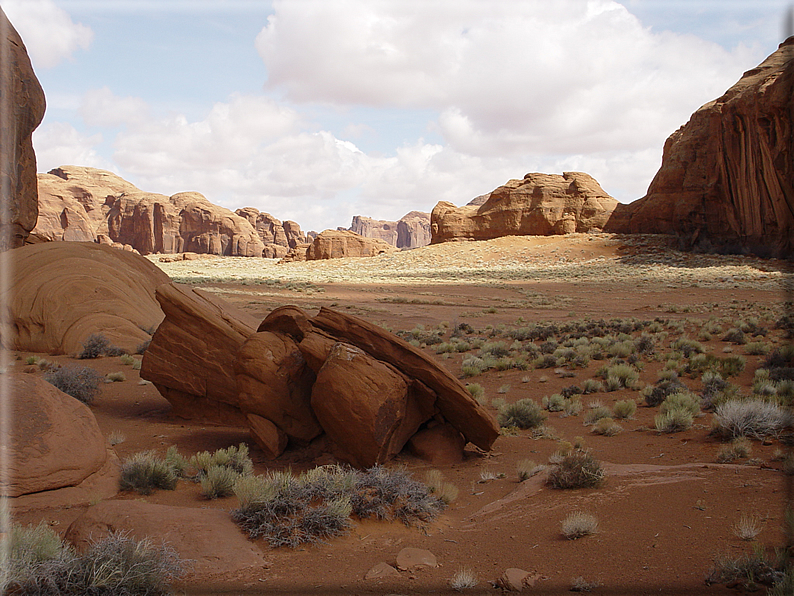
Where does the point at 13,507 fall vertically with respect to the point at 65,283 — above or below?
below

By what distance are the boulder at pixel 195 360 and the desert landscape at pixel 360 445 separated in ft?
0.14

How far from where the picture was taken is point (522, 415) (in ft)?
32.3

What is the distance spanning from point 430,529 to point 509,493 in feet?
5.14

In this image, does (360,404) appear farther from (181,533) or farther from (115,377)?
(115,377)

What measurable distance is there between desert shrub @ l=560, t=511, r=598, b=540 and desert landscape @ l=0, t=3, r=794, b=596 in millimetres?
17

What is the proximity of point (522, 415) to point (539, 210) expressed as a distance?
220ft

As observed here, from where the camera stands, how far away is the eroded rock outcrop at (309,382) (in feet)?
24.7

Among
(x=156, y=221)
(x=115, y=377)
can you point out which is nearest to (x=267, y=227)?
(x=156, y=221)

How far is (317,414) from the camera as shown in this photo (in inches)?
312

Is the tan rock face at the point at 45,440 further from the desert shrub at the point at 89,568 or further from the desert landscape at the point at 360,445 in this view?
the desert shrub at the point at 89,568

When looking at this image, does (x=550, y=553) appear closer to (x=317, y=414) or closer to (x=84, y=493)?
(x=317, y=414)

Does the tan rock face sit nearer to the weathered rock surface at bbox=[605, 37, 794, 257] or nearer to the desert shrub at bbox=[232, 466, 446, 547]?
the desert shrub at bbox=[232, 466, 446, 547]

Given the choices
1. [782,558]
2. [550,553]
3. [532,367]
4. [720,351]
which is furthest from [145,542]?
[720,351]

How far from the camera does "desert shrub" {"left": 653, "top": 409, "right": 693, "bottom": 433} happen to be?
827cm
